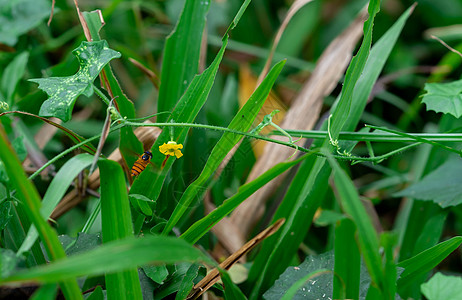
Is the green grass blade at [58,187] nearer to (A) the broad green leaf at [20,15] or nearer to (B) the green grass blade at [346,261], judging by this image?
(B) the green grass blade at [346,261]

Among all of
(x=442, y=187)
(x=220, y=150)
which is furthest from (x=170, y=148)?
(x=442, y=187)

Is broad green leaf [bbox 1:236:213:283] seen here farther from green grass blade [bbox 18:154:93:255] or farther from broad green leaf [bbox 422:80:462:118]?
broad green leaf [bbox 422:80:462:118]

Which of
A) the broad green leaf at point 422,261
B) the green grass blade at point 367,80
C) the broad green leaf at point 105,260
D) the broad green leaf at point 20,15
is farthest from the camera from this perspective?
the broad green leaf at point 20,15

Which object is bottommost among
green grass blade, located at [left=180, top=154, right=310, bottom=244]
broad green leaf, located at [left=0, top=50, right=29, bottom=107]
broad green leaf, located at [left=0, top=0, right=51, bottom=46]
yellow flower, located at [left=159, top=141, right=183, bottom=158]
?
green grass blade, located at [left=180, top=154, right=310, bottom=244]

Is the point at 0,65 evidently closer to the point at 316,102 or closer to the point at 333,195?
the point at 316,102

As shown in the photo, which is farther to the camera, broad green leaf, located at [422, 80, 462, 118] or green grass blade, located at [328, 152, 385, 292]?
broad green leaf, located at [422, 80, 462, 118]

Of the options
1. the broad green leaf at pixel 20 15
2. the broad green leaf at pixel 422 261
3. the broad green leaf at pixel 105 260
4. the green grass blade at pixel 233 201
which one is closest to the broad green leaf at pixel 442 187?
the broad green leaf at pixel 422 261

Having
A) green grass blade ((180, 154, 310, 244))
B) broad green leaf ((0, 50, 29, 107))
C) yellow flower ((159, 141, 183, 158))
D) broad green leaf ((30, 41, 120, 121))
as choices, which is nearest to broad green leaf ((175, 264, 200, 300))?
green grass blade ((180, 154, 310, 244))
